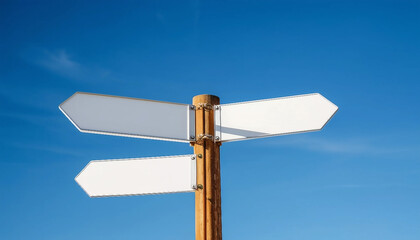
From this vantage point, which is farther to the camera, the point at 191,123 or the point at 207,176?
the point at 191,123

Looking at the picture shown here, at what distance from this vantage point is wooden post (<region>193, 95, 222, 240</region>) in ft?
9.77

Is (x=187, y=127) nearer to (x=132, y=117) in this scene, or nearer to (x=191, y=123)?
(x=191, y=123)

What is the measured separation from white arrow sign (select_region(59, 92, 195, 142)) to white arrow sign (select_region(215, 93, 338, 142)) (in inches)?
10.2

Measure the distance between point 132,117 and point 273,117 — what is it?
1.02 meters

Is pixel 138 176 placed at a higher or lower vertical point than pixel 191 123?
lower

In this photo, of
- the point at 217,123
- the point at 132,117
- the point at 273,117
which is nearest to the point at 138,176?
the point at 132,117

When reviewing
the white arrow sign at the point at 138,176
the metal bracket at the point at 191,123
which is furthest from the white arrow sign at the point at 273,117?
the white arrow sign at the point at 138,176

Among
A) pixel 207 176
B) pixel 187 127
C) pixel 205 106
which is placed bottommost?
pixel 207 176

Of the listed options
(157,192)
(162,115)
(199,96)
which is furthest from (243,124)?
(157,192)

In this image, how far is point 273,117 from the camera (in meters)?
3.14

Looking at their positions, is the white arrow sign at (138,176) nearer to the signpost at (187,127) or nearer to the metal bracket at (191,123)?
the signpost at (187,127)

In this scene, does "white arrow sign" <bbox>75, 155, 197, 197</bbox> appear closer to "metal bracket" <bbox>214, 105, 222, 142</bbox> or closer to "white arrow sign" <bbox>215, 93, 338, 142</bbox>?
"metal bracket" <bbox>214, 105, 222, 142</bbox>

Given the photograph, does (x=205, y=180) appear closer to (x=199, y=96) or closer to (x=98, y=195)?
(x=199, y=96)

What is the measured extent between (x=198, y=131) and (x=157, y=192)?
1.73ft
